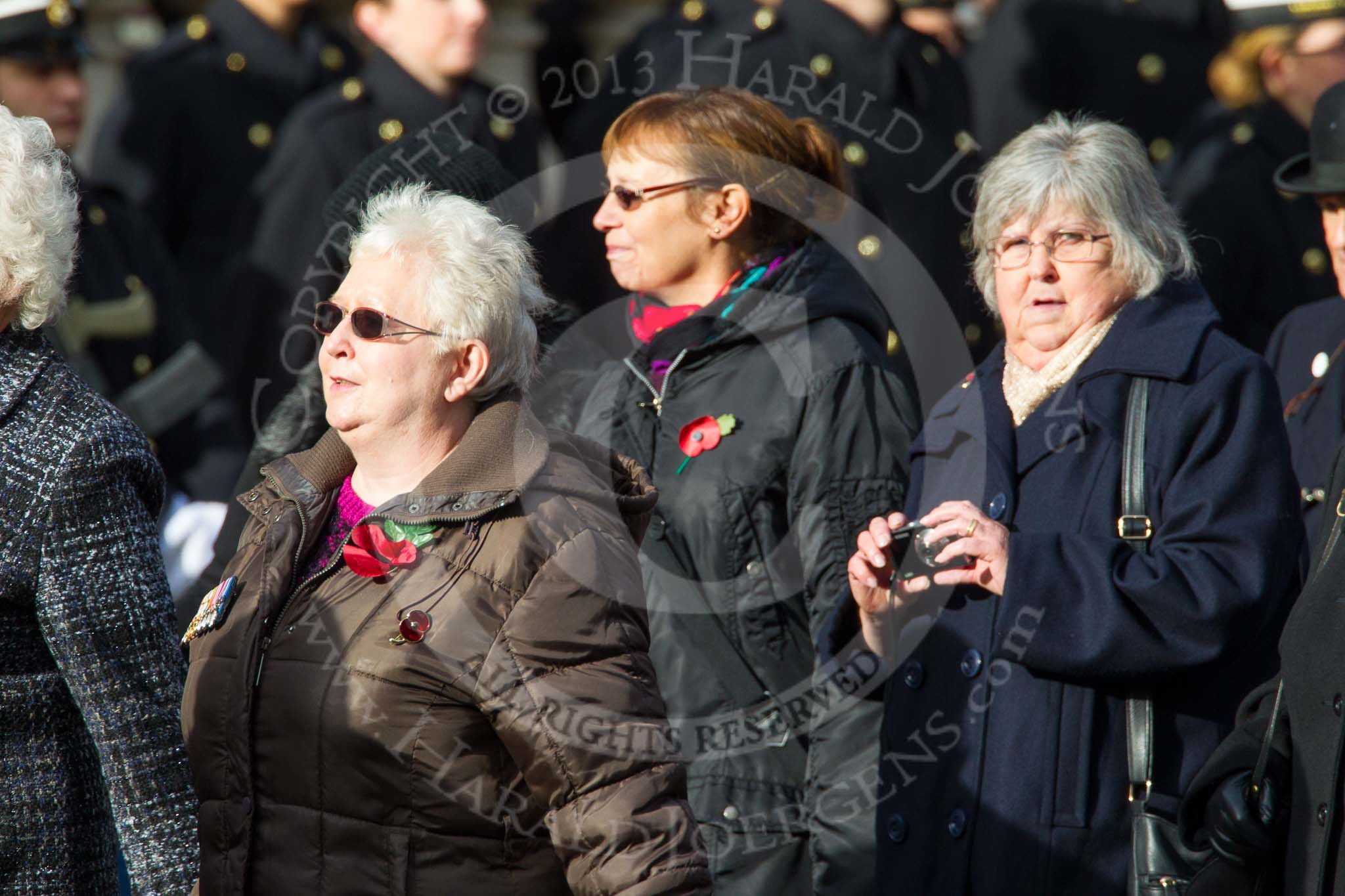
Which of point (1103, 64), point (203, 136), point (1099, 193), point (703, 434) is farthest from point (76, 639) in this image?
point (1103, 64)

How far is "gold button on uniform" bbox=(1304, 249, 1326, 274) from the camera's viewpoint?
5.54 meters

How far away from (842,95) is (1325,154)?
159 cm

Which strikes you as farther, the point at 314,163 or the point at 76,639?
the point at 314,163

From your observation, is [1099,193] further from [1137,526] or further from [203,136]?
[203,136]

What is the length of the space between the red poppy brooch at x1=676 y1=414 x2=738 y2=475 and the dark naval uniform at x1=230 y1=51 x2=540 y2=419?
1690mm

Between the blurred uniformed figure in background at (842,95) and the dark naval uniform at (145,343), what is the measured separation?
1.24 metres

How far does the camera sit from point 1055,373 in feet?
11.0

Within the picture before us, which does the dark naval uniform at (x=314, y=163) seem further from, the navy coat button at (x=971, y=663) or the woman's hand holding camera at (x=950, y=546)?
the navy coat button at (x=971, y=663)

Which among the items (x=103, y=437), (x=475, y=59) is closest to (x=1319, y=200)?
(x=475, y=59)

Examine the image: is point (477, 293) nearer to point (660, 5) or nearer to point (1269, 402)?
point (1269, 402)

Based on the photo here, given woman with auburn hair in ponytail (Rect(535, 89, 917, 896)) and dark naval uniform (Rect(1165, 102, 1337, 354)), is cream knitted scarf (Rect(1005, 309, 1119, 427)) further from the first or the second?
dark naval uniform (Rect(1165, 102, 1337, 354))

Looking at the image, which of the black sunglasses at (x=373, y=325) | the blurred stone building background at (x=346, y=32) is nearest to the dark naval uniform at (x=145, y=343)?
the blurred stone building background at (x=346, y=32)

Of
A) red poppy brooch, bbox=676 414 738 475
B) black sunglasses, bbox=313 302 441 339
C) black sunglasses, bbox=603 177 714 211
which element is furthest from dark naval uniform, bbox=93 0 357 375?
black sunglasses, bbox=313 302 441 339

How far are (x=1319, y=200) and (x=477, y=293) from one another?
2401 millimetres
